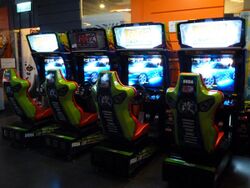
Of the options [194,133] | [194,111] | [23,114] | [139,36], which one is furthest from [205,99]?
[23,114]

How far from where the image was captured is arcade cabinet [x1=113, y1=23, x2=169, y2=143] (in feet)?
11.1

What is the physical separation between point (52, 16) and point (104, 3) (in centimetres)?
124

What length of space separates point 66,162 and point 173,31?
107 inches

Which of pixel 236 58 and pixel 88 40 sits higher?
pixel 88 40

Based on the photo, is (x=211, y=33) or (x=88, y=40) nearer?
(x=211, y=33)

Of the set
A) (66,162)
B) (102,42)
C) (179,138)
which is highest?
(102,42)

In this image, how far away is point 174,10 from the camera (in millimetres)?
4547

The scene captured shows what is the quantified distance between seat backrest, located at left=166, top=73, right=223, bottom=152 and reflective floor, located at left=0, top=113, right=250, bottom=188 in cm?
66

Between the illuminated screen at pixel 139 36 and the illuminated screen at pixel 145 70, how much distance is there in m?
0.18

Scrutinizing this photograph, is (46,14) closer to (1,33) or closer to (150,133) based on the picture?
(1,33)

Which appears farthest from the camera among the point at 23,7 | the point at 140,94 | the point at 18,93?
the point at 23,7

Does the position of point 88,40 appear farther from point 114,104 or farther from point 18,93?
point 114,104

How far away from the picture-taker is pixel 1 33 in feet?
21.4

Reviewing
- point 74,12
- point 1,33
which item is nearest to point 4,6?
point 1,33
